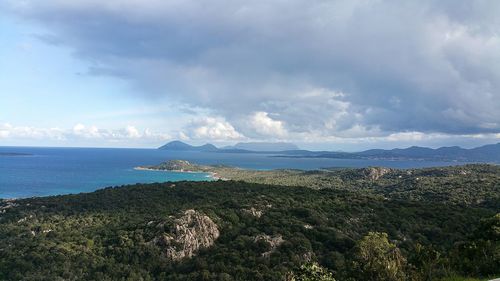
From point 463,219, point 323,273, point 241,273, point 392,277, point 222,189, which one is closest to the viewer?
point 392,277

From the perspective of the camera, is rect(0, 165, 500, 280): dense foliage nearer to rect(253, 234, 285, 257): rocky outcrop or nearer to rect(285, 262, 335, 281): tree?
rect(285, 262, 335, 281): tree

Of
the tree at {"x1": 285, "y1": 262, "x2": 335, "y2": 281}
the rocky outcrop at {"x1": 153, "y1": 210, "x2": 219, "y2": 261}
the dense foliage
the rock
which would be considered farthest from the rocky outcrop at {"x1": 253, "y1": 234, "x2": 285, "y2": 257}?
the tree at {"x1": 285, "y1": 262, "x2": 335, "y2": 281}

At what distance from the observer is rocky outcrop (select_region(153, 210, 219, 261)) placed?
49688 millimetres

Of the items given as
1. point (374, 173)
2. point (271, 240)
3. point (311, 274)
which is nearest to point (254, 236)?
point (271, 240)

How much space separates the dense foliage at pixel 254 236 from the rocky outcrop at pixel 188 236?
107 cm

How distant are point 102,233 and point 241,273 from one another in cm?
2391

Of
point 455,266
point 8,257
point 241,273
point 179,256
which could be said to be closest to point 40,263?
point 8,257

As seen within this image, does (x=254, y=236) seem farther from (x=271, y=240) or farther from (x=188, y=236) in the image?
(x=188, y=236)

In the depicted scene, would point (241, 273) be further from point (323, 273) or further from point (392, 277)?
point (392, 277)

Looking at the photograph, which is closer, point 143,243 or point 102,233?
point 143,243

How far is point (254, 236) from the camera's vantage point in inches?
2055

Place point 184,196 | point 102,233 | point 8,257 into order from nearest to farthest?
point 8,257, point 102,233, point 184,196

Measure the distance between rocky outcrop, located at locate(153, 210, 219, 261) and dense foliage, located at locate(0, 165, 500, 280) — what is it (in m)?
1.07

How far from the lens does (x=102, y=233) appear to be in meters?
54.6
